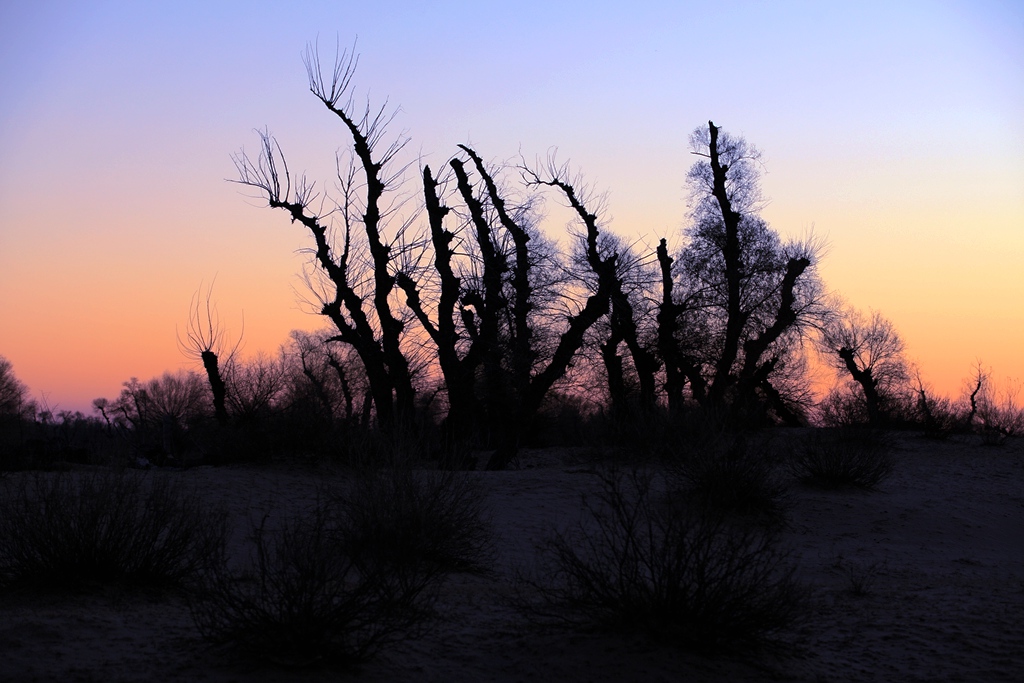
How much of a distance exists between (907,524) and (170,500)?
35.6 ft

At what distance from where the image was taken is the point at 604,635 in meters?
6.86

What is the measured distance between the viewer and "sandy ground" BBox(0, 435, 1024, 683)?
5949 millimetres

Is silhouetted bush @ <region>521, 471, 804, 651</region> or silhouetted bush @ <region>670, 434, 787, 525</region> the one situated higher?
silhouetted bush @ <region>670, 434, 787, 525</region>

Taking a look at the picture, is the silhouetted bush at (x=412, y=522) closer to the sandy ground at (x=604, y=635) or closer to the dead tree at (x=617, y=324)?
the sandy ground at (x=604, y=635)

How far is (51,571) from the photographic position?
26.2 ft

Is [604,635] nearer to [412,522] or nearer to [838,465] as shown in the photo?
[412,522]

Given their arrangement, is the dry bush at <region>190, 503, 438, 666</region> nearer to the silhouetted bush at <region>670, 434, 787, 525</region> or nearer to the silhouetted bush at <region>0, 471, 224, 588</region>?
the silhouetted bush at <region>0, 471, 224, 588</region>

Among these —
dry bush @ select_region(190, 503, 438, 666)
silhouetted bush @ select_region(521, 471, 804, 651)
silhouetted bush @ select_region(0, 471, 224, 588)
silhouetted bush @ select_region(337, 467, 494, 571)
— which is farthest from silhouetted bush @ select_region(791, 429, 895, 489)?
dry bush @ select_region(190, 503, 438, 666)

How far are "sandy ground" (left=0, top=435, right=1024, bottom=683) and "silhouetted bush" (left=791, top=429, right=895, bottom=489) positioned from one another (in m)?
2.39

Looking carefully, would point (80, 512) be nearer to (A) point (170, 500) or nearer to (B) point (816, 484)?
(A) point (170, 500)

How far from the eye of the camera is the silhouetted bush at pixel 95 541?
26.2 feet

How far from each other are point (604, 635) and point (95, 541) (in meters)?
→ 4.60

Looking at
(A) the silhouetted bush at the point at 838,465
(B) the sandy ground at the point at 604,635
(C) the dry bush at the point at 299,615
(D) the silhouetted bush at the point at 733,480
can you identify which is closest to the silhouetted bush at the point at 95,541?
(B) the sandy ground at the point at 604,635

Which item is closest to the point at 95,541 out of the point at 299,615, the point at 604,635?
the point at 299,615
